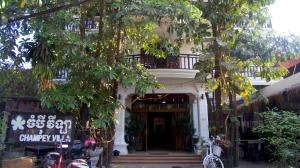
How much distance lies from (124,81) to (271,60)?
4967mm

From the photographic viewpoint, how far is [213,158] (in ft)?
29.2

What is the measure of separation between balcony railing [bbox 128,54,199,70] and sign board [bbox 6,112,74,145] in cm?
569

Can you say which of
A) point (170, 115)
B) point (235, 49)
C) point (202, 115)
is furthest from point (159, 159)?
point (235, 49)

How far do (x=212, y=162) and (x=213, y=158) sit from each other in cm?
14

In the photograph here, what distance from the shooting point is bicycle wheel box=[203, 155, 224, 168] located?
877cm

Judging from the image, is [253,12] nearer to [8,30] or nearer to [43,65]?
[43,65]

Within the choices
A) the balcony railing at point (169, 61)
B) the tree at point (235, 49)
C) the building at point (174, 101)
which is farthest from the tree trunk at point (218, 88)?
the balcony railing at point (169, 61)

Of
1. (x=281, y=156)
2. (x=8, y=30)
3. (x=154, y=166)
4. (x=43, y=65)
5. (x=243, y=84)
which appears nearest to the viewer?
(x=43, y=65)

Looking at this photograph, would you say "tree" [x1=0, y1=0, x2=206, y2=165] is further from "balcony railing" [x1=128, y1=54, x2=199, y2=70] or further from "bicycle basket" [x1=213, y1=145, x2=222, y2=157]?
"balcony railing" [x1=128, y1=54, x2=199, y2=70]

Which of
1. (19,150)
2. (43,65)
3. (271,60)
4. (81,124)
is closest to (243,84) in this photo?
(271,60)

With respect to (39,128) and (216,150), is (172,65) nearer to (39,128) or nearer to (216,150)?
(216,150)

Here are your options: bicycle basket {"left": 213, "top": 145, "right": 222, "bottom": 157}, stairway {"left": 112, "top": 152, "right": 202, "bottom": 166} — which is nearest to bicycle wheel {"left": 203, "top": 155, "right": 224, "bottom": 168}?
bicycle basket {"left": 213, "top": 145, "right": 222, "bottom": 157}

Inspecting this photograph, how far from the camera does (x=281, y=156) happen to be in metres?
7.86

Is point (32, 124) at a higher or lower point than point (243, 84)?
lower
